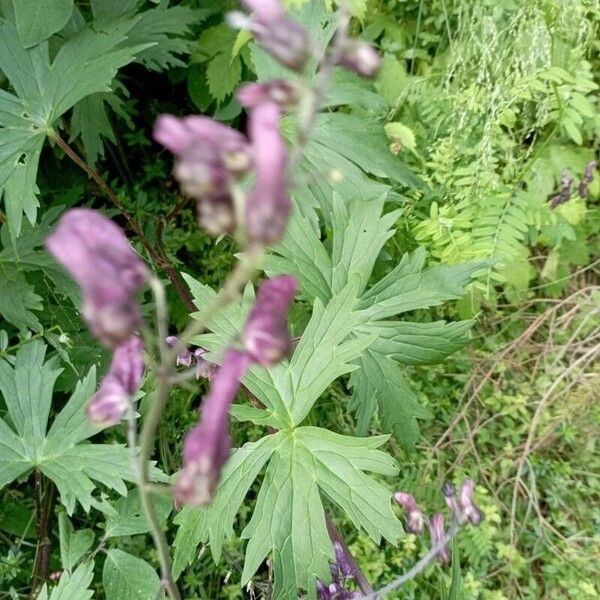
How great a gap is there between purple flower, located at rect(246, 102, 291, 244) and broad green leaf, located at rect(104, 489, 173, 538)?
138 centimetres

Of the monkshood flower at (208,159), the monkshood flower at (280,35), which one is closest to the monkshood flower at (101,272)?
the monkshood flower at (208,159)

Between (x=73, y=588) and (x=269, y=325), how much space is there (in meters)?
1.17

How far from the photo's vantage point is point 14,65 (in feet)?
5.54

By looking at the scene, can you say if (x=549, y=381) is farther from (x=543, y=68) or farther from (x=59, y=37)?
(x=59, y=37)

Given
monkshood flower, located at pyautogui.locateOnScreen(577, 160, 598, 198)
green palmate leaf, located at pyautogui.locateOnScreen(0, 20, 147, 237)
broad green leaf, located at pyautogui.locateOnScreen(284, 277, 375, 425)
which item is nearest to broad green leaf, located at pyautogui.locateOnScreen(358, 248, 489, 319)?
broad green leaf, located at pyautogui.locateOnScreen(284, 277, 375, 425)

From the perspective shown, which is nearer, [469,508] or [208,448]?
[208,448]

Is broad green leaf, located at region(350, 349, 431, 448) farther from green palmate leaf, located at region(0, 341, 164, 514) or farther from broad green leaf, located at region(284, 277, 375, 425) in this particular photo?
green palmate leaf, located at region(0, 341, 164, 514)

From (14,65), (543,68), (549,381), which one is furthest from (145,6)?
(549,381)

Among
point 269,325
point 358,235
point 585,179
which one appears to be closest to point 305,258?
point 358,235

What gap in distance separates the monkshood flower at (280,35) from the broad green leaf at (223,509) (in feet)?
3.42

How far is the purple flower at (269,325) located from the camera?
0.57 m

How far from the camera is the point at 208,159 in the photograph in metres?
0.49

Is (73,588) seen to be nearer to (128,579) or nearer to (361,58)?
(128,579)

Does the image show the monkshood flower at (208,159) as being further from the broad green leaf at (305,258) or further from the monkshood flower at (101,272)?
the broad green leaf at (305,258)
